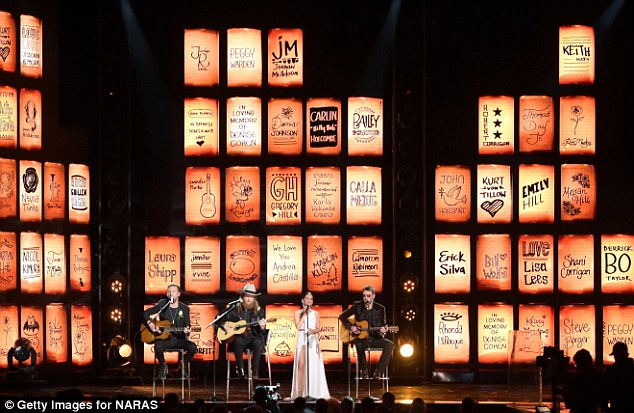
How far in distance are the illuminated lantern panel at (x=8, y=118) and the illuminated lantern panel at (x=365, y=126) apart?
182 inches

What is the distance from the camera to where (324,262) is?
16.0 meters

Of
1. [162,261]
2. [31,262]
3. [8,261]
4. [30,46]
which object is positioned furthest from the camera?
[162,261]

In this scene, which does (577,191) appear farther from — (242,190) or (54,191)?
(54,191)

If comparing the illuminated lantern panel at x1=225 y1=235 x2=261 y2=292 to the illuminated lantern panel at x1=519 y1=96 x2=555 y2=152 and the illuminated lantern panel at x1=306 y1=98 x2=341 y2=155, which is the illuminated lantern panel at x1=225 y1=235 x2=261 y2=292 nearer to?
the illuminated lantern panel at x1=306 y1=98 x2=341 y2=155

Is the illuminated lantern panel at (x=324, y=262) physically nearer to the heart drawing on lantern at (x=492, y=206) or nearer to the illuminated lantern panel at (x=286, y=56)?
the heart drawing on lantern at (x=492, y=206)

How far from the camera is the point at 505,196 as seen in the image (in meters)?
15.8

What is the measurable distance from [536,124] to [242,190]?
4299mm

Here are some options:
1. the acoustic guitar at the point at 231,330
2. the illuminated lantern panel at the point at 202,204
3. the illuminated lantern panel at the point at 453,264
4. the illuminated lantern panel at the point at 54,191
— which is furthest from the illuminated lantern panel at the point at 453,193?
the illuminated lantern panel at the point at 54,191

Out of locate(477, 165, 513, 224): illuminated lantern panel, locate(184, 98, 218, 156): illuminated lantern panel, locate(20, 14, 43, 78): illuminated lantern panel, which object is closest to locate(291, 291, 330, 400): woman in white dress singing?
locate(184, 98, 218, 156): illuminated lantern panel

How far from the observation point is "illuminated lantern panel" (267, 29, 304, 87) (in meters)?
16.0

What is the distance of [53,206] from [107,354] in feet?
7.23

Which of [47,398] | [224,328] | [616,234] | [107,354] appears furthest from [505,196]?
[47,398]

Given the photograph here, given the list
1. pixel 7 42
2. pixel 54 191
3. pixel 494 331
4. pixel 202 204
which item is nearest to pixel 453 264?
pixel 494 331

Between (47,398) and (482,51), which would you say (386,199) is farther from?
(47,398)
